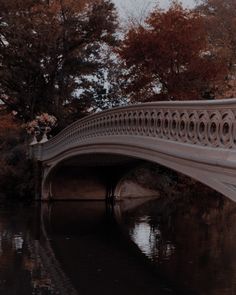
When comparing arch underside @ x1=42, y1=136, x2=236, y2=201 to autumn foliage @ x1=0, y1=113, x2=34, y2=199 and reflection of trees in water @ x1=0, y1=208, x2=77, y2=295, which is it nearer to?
reflection of trees in water @ x1=0, y1=208, x2=77, y2=295

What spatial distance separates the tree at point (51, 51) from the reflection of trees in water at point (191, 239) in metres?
8.69

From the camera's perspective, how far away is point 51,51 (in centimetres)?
2959

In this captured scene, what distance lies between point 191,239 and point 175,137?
5.78 metres

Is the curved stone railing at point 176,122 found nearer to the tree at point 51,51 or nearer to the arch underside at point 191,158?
the arch underside at point 191,158

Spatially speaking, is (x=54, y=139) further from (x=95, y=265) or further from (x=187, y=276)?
(x=187, y=276)

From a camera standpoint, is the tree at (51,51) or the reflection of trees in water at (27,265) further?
the tree at (51,51)

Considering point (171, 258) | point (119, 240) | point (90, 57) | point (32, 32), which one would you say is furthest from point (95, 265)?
point (90, 57)

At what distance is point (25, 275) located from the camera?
37.7 ft

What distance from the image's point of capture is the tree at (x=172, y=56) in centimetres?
2438

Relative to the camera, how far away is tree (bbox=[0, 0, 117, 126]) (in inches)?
1148

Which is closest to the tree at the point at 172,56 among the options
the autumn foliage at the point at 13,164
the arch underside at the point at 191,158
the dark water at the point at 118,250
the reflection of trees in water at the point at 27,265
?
the dark water at the point at 118,250

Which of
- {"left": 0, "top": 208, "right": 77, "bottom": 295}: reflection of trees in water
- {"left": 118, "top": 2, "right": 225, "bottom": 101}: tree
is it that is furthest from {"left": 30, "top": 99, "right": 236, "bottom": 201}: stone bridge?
{"left": 118, "top": 2, "right": 225, "bottom": 101}: tree

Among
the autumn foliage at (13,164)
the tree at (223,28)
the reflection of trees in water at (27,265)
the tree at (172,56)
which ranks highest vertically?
the tree at (223,28)

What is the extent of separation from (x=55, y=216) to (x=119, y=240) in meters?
5.23
